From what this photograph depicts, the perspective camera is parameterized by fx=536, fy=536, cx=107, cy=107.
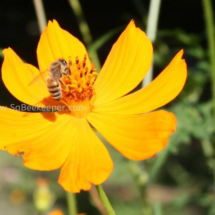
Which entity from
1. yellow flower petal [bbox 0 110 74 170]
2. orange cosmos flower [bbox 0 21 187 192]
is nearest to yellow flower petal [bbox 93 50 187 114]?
orange cosmos flower [bbox 0 21 187 192]

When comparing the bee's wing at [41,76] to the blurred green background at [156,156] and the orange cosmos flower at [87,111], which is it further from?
the blurred green background at [156,156]

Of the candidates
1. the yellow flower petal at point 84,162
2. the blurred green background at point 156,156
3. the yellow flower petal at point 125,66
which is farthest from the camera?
the blurred green background at point 156,156

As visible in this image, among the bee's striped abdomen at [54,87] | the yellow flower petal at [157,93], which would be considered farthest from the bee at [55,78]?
the yellow flower petal at [157,93]

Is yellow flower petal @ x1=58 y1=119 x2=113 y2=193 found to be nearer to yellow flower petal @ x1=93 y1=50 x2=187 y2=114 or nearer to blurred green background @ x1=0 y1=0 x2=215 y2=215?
yellow flower petal @ x1=93 y1=50 x2=187 y2=114

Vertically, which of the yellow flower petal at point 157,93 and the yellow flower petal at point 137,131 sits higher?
the yellow flower petal at point 157,93

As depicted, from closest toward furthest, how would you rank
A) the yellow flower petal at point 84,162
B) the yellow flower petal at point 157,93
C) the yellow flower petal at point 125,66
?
1. the yellow flower petal at point 84,162
2. the yellow flower petal at point 157,93
3. the yellow flower petal at point 125,66

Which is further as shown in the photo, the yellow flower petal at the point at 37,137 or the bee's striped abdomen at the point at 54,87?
the bee's striped abdomen at the point at 54,87

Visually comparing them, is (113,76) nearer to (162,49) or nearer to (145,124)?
(145,124)

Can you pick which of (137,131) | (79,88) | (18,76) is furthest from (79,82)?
(137,131)
